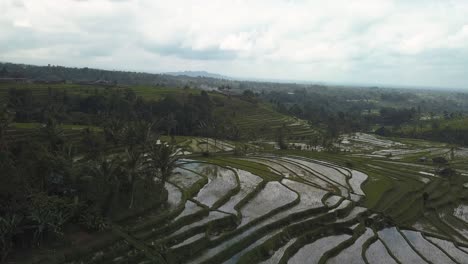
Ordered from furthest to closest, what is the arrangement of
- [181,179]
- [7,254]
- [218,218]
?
1. [181,179]
2. [218,218]
3. [7,254]

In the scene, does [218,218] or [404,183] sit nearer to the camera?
[218,218]

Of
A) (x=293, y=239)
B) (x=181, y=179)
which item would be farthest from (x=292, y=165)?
(x=293, y=239)

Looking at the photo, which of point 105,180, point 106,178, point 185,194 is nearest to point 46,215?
point 106,178

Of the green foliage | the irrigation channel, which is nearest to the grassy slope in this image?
the irrigation channel

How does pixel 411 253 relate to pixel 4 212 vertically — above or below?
below

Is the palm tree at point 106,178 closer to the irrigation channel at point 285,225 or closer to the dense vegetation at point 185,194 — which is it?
the dense vegetation at point 185,194

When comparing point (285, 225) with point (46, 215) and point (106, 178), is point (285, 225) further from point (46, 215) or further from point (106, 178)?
point (46, 215)

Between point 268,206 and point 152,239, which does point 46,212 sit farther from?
point 268,206

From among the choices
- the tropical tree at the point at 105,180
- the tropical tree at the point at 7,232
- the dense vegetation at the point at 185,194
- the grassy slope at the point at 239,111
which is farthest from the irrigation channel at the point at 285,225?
the grassy slope at the point at 239,111

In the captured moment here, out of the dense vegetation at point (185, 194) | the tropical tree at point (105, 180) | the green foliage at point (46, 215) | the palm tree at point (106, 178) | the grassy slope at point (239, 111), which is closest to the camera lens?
the green foliage at point (46, 215)

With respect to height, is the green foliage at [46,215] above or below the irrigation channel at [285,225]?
above
